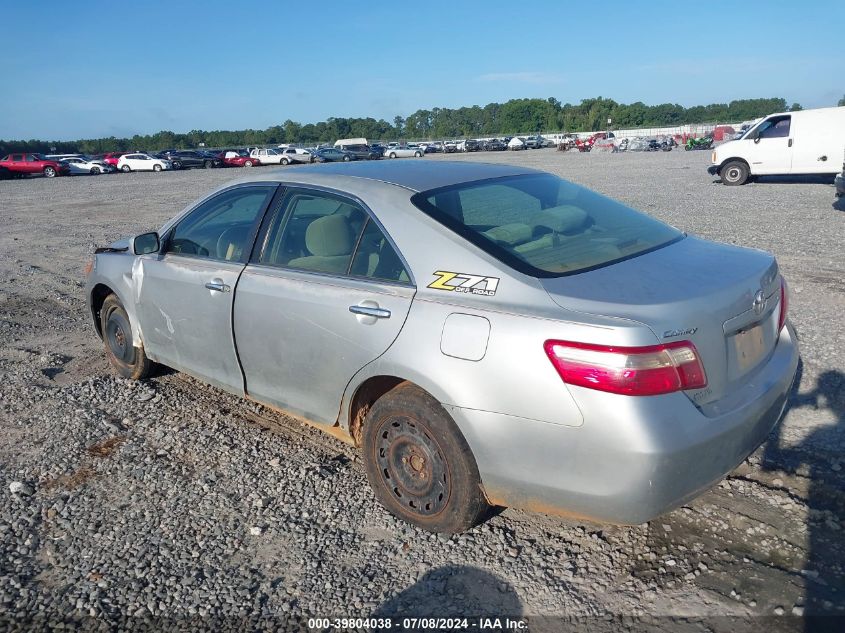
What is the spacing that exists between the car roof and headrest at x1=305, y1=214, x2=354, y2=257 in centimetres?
28

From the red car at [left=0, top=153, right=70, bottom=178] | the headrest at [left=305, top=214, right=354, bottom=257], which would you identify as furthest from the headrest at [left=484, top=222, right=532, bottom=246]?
the red car at [left=0, top=153, right=70, bottom=178]

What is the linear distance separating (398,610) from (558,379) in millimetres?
1135

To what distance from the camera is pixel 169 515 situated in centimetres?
352

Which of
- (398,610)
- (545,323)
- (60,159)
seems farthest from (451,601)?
(60,159)

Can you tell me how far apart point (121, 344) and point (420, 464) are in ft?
10.1

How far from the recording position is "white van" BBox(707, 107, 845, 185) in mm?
17656

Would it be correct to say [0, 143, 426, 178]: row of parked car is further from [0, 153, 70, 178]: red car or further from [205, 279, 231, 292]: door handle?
[205, 279, 231, 292]: door handle

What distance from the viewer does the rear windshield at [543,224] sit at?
3.16 m

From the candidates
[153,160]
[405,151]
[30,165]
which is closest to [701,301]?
[30,165]

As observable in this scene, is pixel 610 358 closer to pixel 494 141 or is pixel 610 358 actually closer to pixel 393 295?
pixel 393 295

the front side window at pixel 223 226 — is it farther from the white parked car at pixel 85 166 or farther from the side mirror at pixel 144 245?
the white parked car at pixel 85 166

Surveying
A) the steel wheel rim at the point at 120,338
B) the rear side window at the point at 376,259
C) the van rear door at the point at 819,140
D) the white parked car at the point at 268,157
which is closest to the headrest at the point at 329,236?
the rear side window at the point at 376,259

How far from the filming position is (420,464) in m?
3.21

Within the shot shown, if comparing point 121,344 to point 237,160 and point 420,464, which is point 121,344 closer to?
point 420,464
